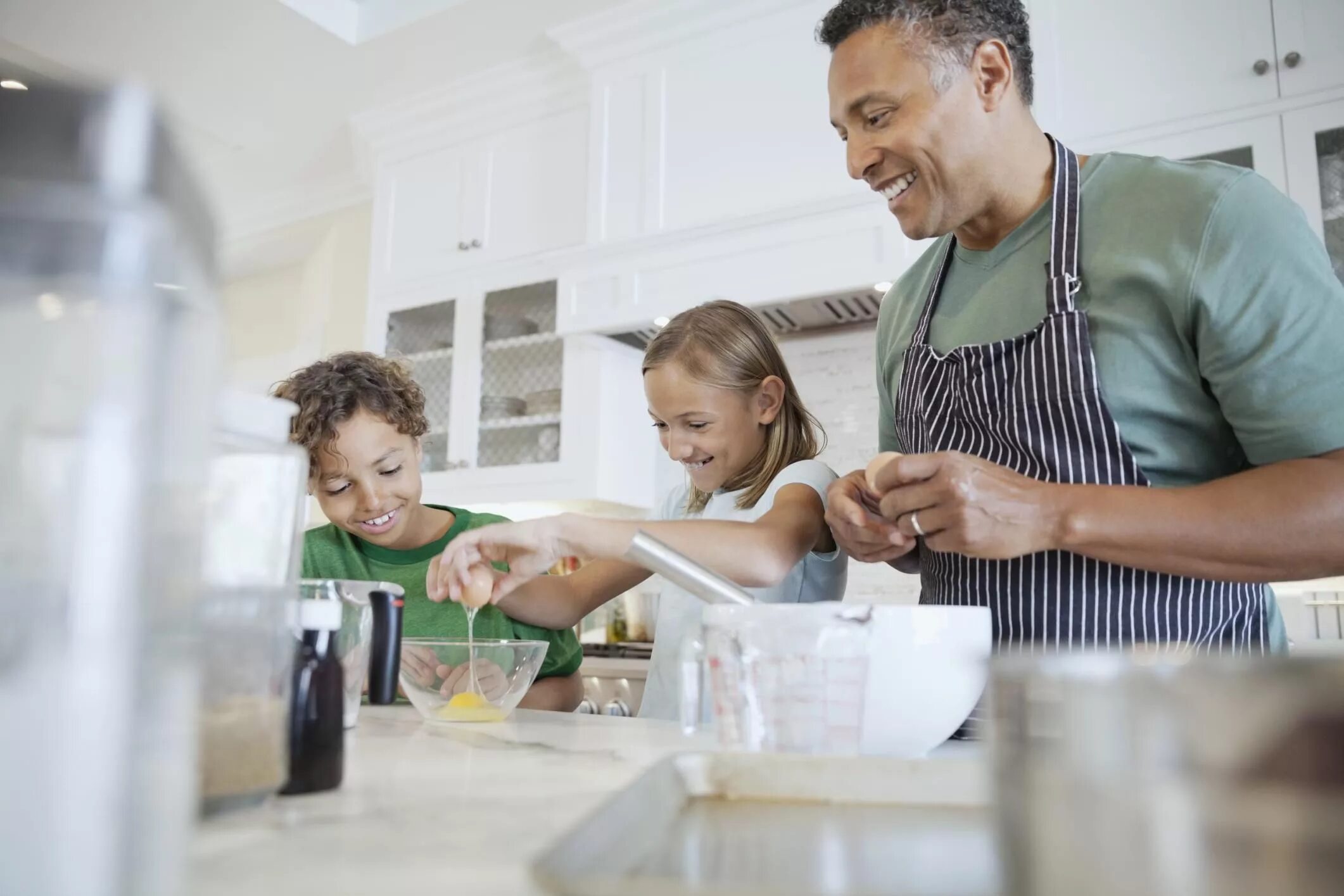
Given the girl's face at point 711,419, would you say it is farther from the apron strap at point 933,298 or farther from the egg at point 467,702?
the egg at point 467,702

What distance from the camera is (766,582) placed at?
124 centimetres

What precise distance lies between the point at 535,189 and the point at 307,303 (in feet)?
4.76

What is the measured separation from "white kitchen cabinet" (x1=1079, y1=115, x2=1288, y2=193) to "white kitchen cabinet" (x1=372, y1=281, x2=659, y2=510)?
158 centimetres

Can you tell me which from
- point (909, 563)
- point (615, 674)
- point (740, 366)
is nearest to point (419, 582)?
point (740, 366)

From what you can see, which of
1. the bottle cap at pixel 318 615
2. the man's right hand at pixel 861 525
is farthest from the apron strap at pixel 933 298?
the bottle cap at pixel 318 615

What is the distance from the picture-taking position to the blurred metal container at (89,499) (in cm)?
31

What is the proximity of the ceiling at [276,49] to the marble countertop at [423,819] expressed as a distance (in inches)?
103

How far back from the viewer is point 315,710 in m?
0.59

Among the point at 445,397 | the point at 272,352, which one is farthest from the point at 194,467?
the point at 272,352

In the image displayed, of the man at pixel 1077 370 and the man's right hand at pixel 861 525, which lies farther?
the man's right hand at pixel 861 525

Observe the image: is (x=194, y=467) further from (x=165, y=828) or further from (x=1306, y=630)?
(x=1306, y=630)

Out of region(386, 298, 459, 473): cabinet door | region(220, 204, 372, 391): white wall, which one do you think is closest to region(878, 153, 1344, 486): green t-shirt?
region(386, 298, 459, 473): cabinet door

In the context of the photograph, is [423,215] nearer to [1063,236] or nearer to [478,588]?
[478,588]

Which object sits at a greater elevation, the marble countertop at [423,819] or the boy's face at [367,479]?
the boy's face at [367,479]
